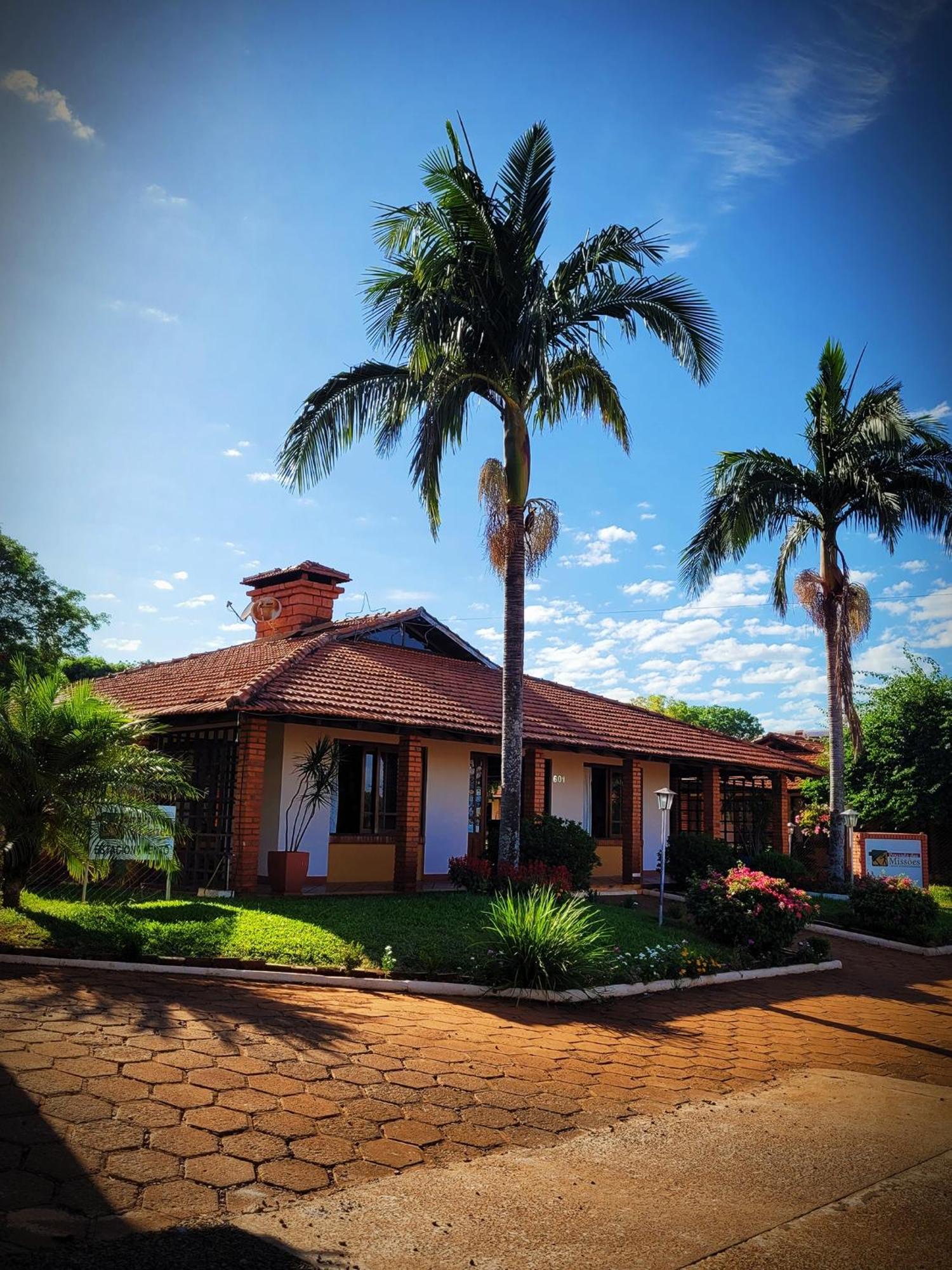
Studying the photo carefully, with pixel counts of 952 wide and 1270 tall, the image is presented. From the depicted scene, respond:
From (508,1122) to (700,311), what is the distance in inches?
465

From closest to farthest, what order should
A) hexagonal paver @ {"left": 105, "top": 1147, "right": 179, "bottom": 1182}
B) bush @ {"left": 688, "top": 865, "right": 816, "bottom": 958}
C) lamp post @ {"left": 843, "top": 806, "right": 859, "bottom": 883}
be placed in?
hexagonal paver @ {"left": 105, "top": 1147, "right": 179, "bottom": 1182} < bush @ {"left": 688, "top": 865, "right": 816, "bottom": 958} < lamp post @ {"left": 843, "top": 806, "right": 859, "bottom": 883}

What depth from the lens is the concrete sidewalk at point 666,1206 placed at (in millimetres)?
3613

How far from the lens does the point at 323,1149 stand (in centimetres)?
449

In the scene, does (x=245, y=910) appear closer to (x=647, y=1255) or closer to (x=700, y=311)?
(x=647, y=1255)

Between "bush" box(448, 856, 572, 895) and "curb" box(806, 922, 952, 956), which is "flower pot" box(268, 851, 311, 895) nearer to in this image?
"bush" box(448, 856, 572, 895)

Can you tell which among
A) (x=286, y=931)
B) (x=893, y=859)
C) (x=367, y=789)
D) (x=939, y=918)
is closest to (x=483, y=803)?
(x=367, y=789)

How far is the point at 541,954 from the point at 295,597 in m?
13.9

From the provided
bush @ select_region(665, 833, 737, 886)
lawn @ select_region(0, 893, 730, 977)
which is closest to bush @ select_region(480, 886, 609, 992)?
lawn @ select_region(0, 893, 730, 977)

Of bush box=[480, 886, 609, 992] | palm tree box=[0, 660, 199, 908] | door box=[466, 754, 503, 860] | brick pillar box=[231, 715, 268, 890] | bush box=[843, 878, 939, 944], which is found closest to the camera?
bush box=[480, 886, 609, 992]

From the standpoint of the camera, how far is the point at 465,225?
12.8 m

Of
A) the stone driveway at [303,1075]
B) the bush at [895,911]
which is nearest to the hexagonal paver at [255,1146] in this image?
the stone driveway at [303,1075]

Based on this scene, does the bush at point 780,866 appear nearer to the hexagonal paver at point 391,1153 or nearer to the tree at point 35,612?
the hexagonal paver at point 391,1153

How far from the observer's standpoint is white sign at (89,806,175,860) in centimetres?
994

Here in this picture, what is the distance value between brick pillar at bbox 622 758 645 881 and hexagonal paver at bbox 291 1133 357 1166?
1508 centimetres
